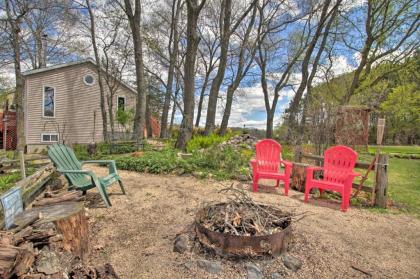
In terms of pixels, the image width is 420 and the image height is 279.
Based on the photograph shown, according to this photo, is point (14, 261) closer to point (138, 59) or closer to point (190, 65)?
point (190, 65)

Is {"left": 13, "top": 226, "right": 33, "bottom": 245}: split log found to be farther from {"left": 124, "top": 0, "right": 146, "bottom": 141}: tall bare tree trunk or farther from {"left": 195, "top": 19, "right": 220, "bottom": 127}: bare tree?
{"left": 195, "top": 19, "right": 220, "bottom": 127}: bare tree

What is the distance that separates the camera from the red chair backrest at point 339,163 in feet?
15.3

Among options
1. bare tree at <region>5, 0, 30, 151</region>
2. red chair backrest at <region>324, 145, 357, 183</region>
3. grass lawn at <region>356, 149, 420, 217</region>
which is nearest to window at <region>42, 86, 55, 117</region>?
bare tree at <region>5, 0, 30, 151</region>

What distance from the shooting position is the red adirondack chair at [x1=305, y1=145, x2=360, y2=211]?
14.2 ft

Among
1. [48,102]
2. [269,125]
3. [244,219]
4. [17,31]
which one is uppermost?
[17,31]

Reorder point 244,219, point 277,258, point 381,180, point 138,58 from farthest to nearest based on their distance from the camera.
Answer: point 138,58
point 381,180
point 244,219
point 277,258

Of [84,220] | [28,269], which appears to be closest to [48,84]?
[84,220]

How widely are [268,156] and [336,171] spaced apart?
1.27m

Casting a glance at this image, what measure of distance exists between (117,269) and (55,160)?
84.1 inches

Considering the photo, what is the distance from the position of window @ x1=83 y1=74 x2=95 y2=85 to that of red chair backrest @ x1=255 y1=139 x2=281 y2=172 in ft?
39.4

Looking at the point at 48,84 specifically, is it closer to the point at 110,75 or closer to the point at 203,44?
the point at 110,75

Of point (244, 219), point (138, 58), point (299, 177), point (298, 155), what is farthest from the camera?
point (138, 58)

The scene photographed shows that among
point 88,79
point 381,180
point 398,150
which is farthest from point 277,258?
point 398,150

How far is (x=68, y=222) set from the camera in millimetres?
2510
